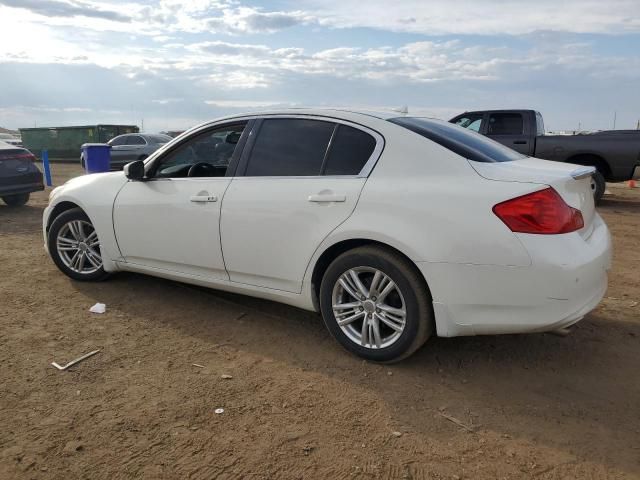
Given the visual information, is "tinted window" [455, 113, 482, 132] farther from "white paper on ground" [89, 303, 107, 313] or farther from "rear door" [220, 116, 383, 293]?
"white paper on ground" [89, 303, 107, 313]

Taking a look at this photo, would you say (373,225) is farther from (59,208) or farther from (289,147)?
(59,208)

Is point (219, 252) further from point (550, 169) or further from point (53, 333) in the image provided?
point (550, 169)

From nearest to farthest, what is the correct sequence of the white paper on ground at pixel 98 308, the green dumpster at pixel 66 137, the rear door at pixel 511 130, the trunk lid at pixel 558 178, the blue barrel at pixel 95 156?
the trunk lid at pixel 558 178 < the white paper on ground at pixel 98 308 < the rear door at pixel 511 130 < the blue barrel at pixel 95 156 < the green dumpster at pixel 66 137

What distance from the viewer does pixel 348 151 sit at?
3.43m

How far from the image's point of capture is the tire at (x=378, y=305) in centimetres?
307

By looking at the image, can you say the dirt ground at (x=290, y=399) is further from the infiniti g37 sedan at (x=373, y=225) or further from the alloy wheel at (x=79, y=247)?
the alloy wheel at (x=79, y=247)

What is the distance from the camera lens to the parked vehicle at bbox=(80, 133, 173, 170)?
62.0 ft

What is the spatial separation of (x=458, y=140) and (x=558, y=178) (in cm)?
72

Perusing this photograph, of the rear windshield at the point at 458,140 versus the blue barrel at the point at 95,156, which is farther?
the blue barrel at the point at 95,156

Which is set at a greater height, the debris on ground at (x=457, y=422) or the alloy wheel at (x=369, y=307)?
the alloy wheel at (x=369, y=307)

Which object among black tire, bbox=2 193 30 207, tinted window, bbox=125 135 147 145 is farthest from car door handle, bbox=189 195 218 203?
tinted window, bbox=125 135 147 145

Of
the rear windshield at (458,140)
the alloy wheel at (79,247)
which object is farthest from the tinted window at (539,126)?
the alloy wheel at (79,247)

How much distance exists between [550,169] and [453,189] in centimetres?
72

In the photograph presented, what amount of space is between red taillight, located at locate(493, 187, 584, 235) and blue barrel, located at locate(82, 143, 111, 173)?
12.2 metres
